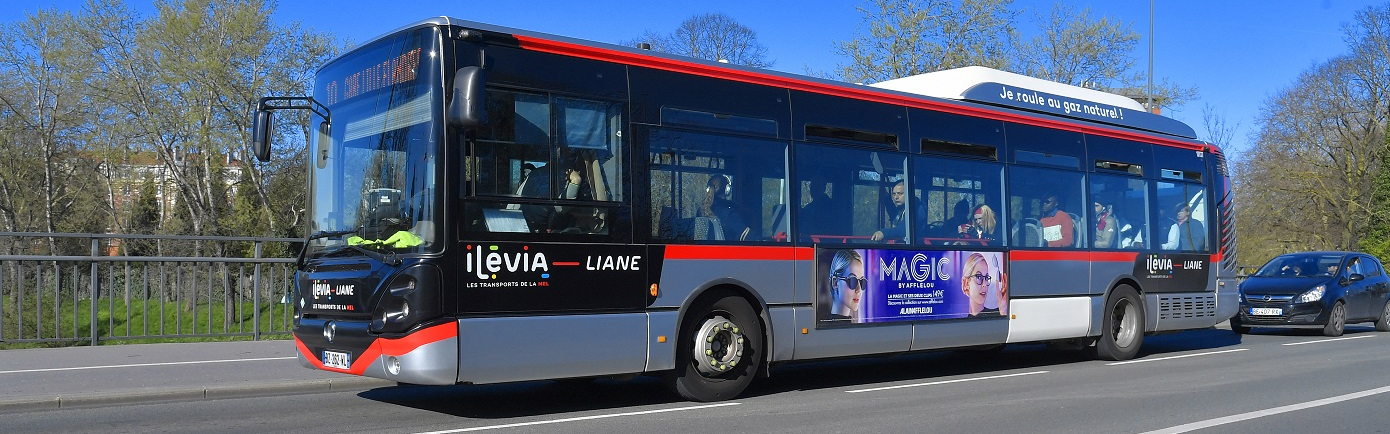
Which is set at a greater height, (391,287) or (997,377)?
(391,287)

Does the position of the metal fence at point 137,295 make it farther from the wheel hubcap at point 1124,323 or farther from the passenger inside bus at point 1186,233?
the passenger inside bus at point 1186,233

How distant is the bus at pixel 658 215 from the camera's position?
7.91 metres

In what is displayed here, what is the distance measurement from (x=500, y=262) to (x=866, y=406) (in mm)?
3400

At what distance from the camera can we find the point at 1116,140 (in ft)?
46.6

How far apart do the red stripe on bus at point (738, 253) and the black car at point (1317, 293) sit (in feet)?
38.3

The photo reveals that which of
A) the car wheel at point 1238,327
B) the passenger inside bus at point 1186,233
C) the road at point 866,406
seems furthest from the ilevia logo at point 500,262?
the car wheel at point 1238,327

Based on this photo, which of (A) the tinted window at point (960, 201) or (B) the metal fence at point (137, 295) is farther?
(B) the metal fence at point (137, 295)

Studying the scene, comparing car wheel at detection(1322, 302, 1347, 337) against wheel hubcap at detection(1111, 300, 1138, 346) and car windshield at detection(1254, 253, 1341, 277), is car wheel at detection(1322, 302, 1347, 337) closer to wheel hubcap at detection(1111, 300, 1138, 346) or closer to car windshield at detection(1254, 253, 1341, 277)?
car windshield at detection(1254, 253, 1341, 277)

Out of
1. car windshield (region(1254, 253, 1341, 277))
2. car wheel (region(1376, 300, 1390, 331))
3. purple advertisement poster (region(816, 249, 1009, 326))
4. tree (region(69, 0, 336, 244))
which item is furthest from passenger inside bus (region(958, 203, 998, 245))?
tree (region(69, 0, 336, 244))

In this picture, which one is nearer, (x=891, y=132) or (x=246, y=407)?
(x=246, y=407)

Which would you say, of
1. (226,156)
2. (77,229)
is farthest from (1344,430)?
(77,229)

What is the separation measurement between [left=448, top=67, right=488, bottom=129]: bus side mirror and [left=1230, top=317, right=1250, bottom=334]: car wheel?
16491 millimetres

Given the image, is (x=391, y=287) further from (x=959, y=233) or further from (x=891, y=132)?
(x=959, y=233)

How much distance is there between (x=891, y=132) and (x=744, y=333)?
2.91 meters
